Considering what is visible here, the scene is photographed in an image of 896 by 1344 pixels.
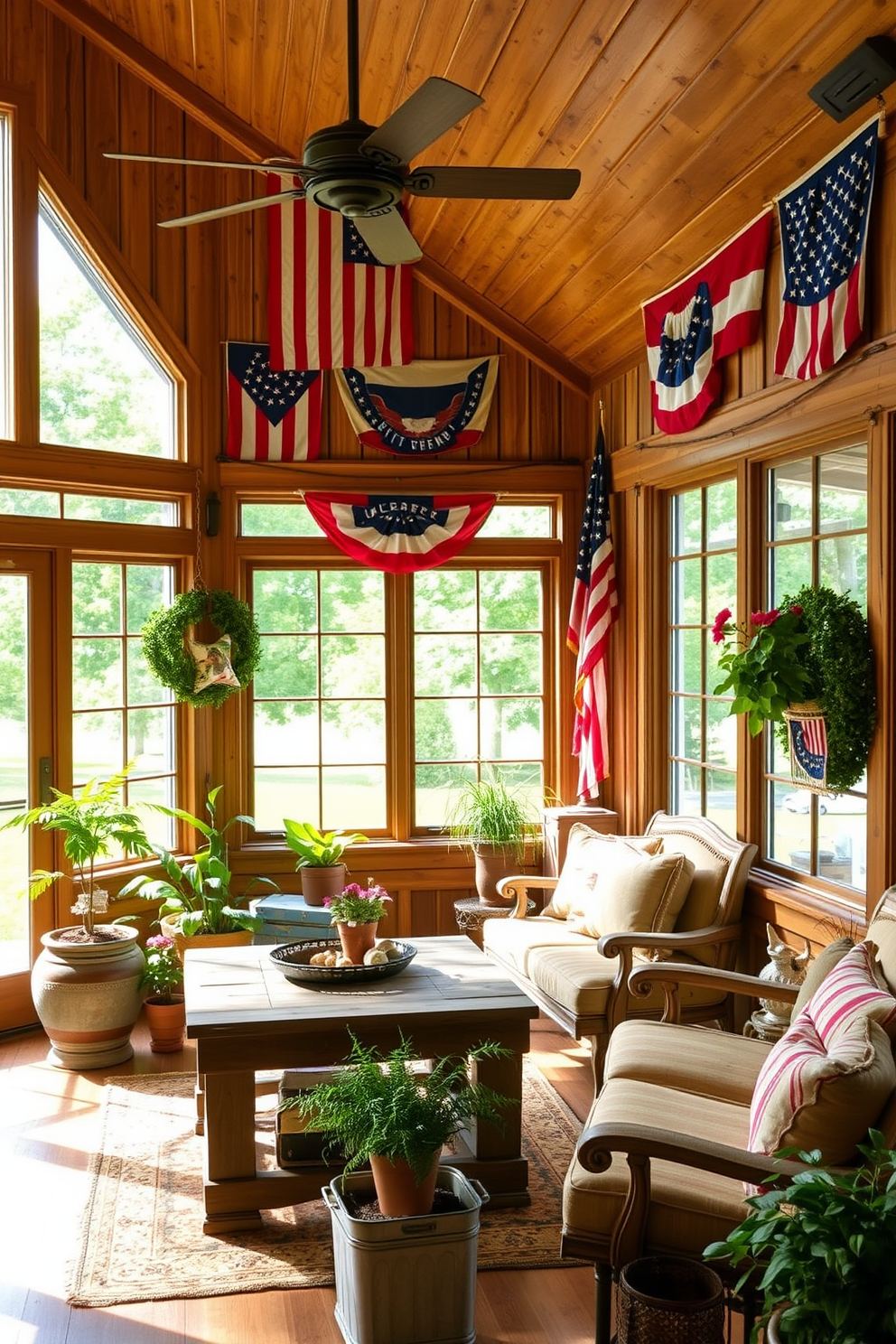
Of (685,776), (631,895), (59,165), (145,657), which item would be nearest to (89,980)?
(145,657)

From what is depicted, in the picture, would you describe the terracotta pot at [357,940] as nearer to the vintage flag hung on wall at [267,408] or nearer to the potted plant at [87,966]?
the potted plant at [87,966]

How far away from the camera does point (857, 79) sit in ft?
10.8

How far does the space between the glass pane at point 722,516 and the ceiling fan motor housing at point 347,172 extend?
2.26 m

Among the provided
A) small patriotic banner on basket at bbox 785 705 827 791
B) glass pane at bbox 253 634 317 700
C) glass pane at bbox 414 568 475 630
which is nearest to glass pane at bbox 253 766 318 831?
glass pane at bbox 253 634 317 700

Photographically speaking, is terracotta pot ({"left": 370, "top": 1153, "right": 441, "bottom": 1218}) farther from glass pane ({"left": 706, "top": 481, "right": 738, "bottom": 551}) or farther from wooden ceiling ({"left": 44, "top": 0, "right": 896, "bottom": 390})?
wooden ceiling ({"left": 44, "top": 0, "right": 896, "bottom": 390})

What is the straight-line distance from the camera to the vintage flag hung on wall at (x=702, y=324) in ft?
14.2

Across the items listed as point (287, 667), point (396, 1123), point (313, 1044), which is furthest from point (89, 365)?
point (396, 1123)

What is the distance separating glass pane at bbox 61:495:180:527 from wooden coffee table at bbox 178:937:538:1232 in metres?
2.50

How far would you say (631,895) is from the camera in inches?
187

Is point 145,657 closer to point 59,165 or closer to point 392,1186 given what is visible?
point 59,165

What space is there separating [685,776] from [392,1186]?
114 inches

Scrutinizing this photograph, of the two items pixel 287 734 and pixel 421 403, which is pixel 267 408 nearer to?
pixel 421 403

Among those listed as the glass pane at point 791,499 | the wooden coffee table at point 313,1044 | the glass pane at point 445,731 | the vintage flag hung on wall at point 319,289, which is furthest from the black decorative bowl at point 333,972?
the vintage flag hung on wall at point 319,289

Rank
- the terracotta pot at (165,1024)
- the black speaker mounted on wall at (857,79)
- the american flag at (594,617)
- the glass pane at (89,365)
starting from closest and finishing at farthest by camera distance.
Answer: the black speaker mounted on wall at (857,79), the terracotta pot at (165,1024), the glass pane at (89,365), the american flag at (594,617)
